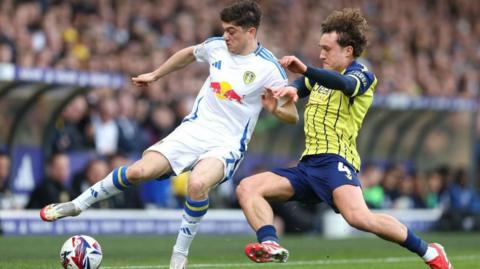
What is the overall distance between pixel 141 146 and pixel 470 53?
1434cm

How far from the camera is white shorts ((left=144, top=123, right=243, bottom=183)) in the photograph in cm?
941

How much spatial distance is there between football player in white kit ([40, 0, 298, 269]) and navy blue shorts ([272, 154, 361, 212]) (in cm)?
41

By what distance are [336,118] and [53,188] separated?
24.6ft

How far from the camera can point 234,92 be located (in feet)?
31.4

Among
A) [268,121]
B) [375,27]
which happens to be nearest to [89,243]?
[268,121]

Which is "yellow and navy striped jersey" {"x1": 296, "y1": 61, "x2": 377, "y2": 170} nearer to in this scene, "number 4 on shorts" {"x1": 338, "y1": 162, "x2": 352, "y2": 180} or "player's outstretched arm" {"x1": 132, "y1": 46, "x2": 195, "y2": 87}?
"number 4 on shorts" {"x1": 338, "y1": 162, "x2": 352, "y2": 180}

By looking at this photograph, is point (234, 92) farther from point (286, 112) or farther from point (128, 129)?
point (128, 129)

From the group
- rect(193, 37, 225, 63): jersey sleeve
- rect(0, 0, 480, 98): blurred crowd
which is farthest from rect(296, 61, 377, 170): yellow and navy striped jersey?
rect(0, 0, 480, 98): blurred crowd

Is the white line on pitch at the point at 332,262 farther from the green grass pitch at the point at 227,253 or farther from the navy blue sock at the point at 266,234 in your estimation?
the navy blue sock at the point at 266,234

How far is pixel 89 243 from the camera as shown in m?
9.16

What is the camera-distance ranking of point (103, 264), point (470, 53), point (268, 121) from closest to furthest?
point (103, 264), point (268, 121), point (470, 53)

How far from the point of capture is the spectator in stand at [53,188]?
1573cm

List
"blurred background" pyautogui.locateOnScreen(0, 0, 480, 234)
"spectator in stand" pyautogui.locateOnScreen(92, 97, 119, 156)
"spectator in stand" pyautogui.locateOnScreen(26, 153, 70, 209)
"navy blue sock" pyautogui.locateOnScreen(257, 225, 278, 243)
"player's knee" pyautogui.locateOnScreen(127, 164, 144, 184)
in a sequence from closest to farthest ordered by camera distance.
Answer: "navy blue sock" pyautogui.locateOnScreen(257, 225, 278, 243) → "player's knee" pyautogui.locateOnScreen(127, 164, 144, 184) → "spectator in stand" pyautogui.locateOnScreen(26, 153, 70, 209) → "blurred background" pyautogui.locateOnScreen(0, 0, 480, 234) → "spectator in stand" pyautogui.locateOnScreen(92, 97, 119, 156)

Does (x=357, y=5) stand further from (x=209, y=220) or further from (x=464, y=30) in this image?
(x=209, y=220)
